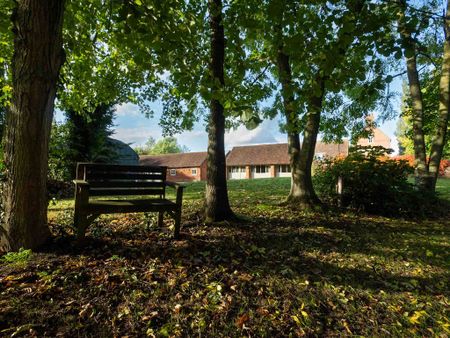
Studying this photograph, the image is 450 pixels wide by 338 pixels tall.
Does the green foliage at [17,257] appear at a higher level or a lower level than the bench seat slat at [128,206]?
lower

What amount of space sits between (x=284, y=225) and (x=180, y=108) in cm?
728

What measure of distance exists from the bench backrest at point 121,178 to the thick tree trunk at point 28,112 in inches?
38.2

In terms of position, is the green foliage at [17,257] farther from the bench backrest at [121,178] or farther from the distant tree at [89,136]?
the distant tree at [89,136]

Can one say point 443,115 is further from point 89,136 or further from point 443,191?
point 89,136

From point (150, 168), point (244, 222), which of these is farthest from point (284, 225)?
point (150, 168)

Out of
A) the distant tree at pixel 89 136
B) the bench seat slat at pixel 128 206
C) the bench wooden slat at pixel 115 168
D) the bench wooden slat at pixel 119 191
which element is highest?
the distant tree at pixel 89 136

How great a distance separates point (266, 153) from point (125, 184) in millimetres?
40840

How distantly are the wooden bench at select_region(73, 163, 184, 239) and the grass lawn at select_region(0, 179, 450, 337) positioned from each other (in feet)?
1.59

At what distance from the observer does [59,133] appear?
1449 centimetres

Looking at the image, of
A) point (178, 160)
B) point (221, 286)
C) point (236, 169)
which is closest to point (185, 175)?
point (178, 160)

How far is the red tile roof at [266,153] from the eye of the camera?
42.5 metres

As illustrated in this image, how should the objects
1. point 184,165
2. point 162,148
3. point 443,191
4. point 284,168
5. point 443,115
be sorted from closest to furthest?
point 443,115
point 443,191
point 284,168
point 184,165
point 162,148

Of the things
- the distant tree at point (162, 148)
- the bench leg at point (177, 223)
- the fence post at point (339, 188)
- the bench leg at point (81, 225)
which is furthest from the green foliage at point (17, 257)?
the distant tree at point (162, 148)

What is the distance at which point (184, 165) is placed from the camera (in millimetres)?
47500
